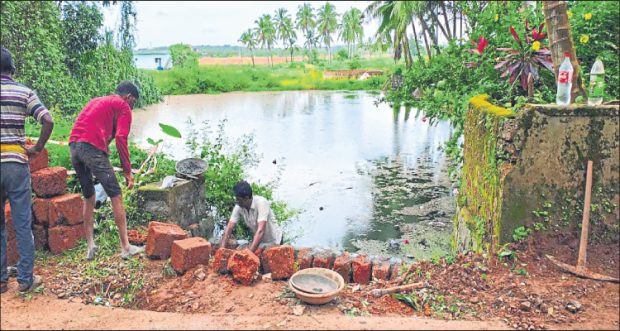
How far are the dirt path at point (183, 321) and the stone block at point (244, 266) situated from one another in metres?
0.58

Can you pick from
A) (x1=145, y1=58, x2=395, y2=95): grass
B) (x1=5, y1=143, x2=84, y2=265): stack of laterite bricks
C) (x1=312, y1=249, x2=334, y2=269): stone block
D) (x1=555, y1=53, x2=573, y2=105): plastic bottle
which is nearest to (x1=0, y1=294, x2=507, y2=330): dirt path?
(x1=5, y1=143, x2=84, y2=265): stack of laterite bricks

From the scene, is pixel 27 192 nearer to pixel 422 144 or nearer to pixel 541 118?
pixel 541 118

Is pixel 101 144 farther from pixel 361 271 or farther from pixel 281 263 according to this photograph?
pixel 361 271

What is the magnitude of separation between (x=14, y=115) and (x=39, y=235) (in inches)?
53.7

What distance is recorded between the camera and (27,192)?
351 cm

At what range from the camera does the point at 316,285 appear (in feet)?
11.9

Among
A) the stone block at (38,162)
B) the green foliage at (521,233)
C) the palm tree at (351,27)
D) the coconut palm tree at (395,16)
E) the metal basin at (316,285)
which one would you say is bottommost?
the metal basin at (316,285)

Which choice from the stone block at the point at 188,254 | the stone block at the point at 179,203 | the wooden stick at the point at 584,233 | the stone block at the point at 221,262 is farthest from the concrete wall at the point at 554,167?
the stone block at the point at 179,203

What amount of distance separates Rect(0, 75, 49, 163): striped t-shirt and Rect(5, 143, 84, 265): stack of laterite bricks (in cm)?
84

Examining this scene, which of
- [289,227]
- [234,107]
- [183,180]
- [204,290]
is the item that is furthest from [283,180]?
[234,107]

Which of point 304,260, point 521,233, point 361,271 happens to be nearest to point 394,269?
point 361,271

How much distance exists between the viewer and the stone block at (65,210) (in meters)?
4.27

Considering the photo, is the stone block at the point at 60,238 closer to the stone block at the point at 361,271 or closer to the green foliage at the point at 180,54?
the stone block at the point at 361,271

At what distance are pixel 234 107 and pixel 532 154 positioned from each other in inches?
815
